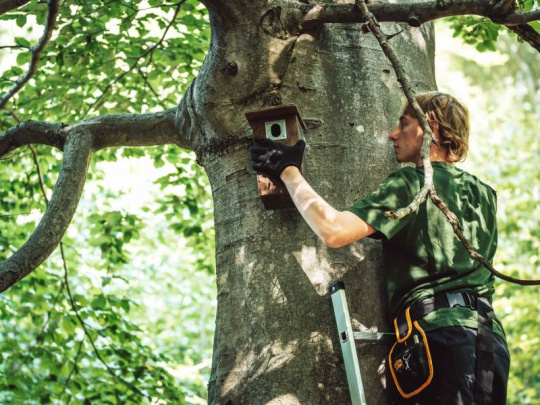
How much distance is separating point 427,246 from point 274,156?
2.21 feet

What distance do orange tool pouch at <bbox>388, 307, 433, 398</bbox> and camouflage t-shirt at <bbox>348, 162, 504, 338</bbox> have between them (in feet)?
0.18

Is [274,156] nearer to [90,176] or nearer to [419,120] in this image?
[419,120]

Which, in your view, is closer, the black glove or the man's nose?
the black glove

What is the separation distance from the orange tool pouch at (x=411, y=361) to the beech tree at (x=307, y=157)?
0.11 meters

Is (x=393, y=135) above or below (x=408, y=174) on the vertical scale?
above

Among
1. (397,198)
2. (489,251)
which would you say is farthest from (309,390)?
(489,251)

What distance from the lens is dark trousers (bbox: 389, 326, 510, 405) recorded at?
7.28 feet

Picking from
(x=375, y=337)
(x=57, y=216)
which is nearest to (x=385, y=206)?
(x=375, y=337)

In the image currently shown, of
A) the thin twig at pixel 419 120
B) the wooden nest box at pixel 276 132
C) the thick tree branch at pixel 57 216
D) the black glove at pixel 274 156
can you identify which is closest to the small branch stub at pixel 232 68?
the wooden nest box at pixel 276 132

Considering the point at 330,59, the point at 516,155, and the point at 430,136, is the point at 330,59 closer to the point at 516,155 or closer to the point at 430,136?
the point at 430,136

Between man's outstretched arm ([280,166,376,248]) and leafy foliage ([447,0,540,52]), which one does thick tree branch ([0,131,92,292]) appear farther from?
leafy foliage ([447,0,540,52])

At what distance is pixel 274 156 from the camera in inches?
99.2

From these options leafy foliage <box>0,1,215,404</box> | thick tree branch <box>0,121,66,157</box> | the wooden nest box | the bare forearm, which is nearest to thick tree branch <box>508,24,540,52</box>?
the wooden nest box

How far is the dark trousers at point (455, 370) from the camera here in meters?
2.22
